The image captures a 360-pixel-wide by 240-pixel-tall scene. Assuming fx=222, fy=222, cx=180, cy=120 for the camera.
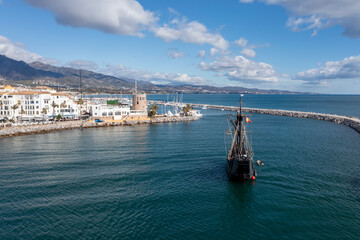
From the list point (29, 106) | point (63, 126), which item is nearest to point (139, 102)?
point (63, 126)

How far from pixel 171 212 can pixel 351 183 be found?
26.4 metres

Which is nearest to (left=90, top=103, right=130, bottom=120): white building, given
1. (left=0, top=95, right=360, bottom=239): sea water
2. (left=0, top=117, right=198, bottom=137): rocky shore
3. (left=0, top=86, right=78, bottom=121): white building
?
(left=0, top=117, right=198, bottom=137): rocky shore

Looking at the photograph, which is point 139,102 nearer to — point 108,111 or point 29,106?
point 108,111

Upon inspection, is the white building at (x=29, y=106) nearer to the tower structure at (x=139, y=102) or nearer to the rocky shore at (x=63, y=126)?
the rocky shore at (x=63, y=126)

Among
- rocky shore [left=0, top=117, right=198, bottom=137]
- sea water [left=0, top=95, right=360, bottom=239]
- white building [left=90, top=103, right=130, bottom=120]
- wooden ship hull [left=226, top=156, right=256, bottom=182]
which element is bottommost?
sea water [left=0, top=95, right=360, bottom=239]

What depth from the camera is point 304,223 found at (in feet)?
75.2

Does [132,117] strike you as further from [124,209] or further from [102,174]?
[124,209]

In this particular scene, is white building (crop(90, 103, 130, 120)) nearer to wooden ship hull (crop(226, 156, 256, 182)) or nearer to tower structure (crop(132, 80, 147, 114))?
tower structure (crop(132, 80, 147, 114))

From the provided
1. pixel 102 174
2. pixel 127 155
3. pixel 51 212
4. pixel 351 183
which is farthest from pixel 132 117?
pixel 351 183

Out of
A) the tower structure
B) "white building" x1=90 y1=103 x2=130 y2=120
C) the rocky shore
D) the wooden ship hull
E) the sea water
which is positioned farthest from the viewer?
the tower structure

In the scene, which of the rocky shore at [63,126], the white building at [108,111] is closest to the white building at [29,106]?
the rocky shore at [63,126]

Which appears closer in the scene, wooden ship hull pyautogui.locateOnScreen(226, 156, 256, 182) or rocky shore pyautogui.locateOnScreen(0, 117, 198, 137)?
wooden ship hull pyautogui.locateOnScreen(226, 156, 256, 182)

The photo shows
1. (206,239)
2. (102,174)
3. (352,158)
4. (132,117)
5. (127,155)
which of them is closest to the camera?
(206,239)

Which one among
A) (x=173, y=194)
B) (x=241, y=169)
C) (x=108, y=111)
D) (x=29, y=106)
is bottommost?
(x=173, y=194)
